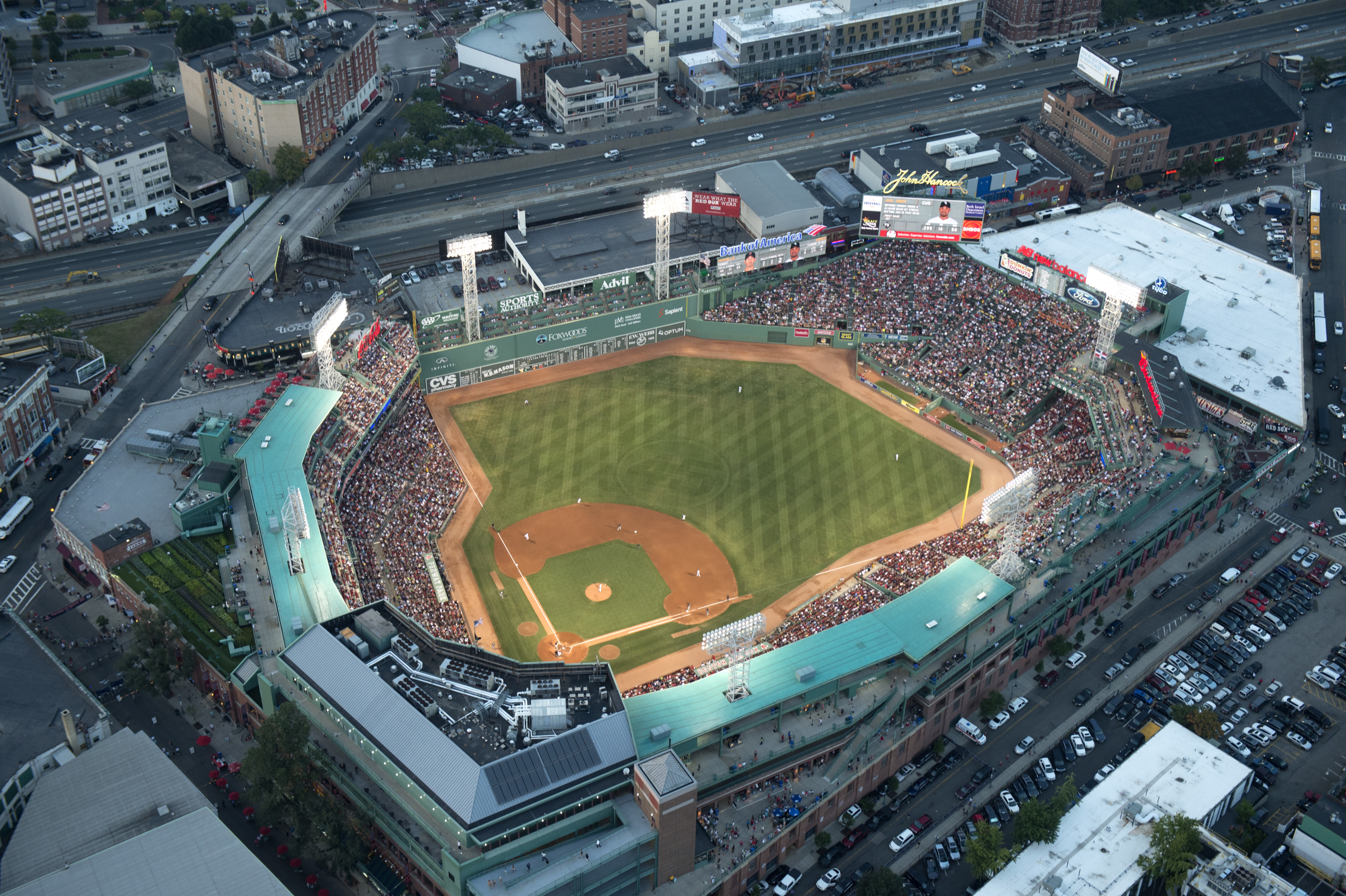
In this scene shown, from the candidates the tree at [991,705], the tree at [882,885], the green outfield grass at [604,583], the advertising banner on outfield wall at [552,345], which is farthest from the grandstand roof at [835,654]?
the advertising banner on outfield wall at [552,345]

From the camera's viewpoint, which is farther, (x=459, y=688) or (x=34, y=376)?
(x=34, y=376)

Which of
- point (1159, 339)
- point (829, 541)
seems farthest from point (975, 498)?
point (1159, 339)

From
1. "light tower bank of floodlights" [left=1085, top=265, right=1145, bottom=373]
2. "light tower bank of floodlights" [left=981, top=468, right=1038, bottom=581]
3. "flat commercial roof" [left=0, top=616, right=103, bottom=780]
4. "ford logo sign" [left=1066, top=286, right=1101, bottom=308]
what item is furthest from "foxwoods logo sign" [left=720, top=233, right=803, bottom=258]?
"flat commercial roof" [left=0, top=616, right=103, bottom=780]

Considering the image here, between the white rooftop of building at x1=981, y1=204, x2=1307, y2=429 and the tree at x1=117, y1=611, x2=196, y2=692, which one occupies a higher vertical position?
the white rooftop of building at x1=981, y1=204, x2=1307, y2=429

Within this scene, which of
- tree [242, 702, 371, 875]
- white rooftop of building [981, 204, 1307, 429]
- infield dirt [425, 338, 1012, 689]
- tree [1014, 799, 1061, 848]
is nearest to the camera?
tree [242, 702, 371, 875]

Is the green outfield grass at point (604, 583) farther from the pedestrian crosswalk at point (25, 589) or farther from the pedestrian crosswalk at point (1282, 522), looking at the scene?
the pedestrian crosswalk at point (1282, 522)

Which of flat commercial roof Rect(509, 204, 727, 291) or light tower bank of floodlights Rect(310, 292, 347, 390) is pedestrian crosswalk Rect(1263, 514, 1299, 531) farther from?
light tower bank of floodlights Rect(310, 292, 347, 390)

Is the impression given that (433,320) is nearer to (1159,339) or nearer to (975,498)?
(975,498)
